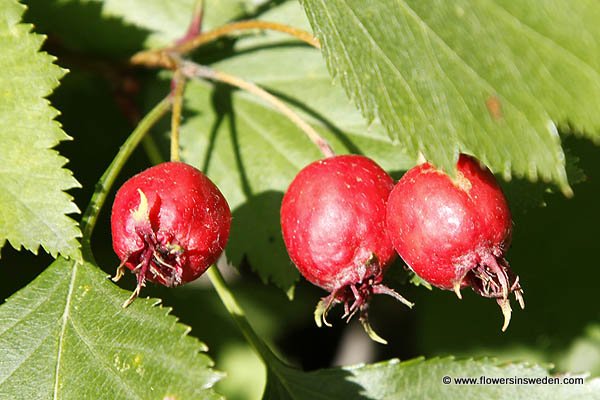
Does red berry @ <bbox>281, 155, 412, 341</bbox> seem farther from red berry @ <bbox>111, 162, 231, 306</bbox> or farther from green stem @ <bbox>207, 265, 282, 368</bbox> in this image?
green stem @ <bbox>207, 265, 282, 368</bbox>

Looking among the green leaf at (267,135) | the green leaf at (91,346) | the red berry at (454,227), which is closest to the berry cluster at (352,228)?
the red berry at (454,227)

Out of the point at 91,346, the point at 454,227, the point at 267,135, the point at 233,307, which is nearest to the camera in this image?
the point at 454,227

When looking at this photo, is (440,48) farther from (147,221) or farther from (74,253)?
(74,253)

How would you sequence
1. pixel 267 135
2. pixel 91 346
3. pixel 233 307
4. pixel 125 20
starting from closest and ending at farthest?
pixel 91 346
pixel 233 307
pixel 267 135
pixel 125 20

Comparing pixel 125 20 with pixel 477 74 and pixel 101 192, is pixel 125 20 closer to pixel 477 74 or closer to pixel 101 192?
pixel 101 192

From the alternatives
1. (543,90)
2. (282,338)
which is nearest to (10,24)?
(543,90)

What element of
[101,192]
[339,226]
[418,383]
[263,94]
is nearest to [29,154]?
[101,192]
